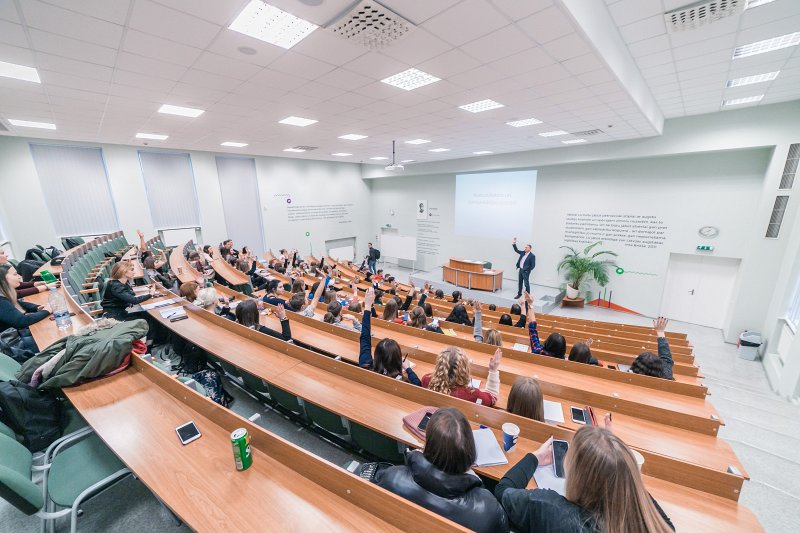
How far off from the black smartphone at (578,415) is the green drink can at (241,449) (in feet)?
7.36

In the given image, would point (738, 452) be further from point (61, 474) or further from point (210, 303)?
point (210, 303)

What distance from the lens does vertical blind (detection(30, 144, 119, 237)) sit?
7340mm

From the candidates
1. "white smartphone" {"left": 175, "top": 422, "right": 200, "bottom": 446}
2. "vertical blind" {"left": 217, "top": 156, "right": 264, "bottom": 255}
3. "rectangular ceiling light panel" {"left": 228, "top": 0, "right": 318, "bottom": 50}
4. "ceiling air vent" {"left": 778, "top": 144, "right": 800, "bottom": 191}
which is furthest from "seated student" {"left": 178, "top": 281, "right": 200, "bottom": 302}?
"ceiling air vent" {"left": 778, "top": 144, "right": 800, "bottom": 191}

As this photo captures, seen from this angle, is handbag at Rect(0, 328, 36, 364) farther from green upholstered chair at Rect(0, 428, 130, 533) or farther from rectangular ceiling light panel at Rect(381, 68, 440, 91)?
rectangular ceiling light panel at Rect(381, 68, 440, 91)

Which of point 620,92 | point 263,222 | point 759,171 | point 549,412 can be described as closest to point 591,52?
point 620,92

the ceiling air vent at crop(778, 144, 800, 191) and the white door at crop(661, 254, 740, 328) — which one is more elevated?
the ceiling air vent at crop(778, 144, 800, 191)

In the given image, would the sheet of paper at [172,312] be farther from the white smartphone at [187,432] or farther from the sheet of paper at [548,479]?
the sheet of paper at [548,479]

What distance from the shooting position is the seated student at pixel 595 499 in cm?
107

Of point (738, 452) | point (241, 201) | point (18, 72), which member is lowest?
point (738, 452)

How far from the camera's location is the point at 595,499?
1.13m

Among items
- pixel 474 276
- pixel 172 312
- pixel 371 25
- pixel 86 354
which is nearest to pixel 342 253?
pixel 474 276

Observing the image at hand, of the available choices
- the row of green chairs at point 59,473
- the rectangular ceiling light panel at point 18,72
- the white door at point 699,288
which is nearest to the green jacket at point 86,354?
the row of green chairs at point 59,473

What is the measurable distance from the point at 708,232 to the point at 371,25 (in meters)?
9.22

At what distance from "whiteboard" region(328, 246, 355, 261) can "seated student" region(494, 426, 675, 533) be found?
1306 cm
